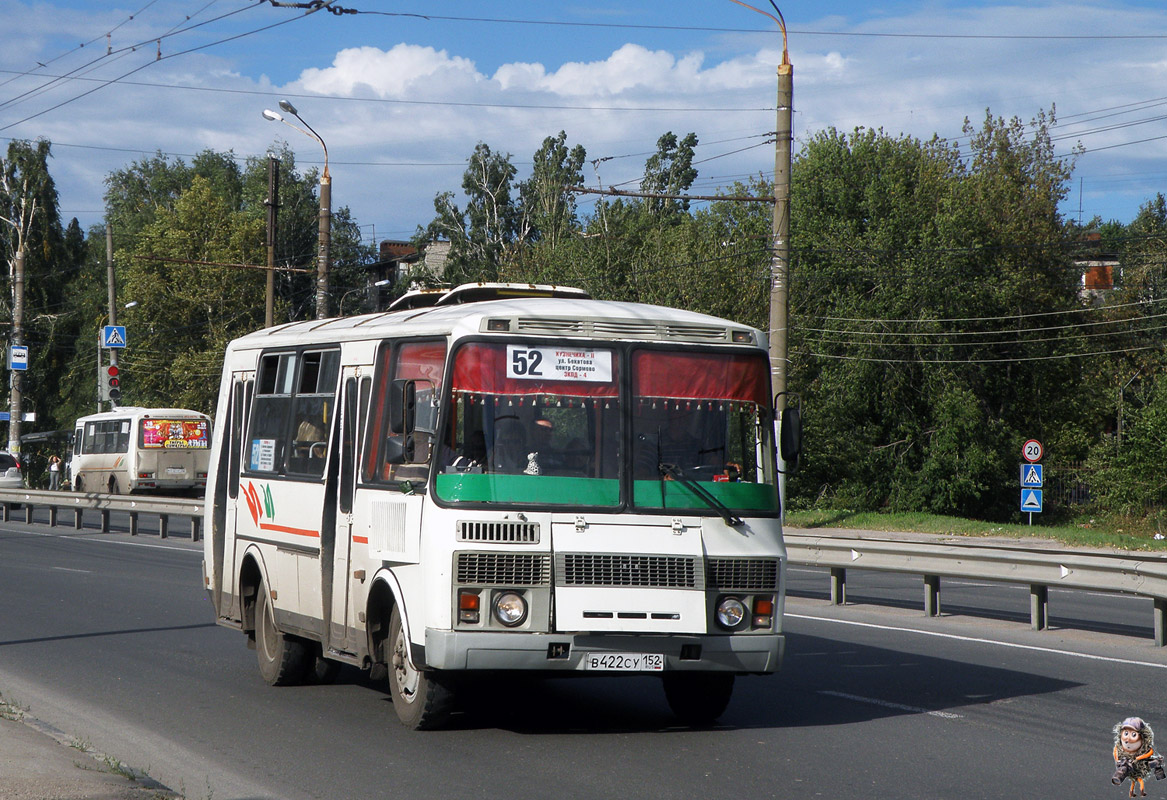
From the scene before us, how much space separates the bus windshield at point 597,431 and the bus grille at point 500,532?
5.1 inches

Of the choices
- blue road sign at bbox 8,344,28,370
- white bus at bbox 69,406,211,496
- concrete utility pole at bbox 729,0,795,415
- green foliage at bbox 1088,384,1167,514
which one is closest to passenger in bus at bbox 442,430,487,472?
concrete utility pole at bbox 729,0,795,415

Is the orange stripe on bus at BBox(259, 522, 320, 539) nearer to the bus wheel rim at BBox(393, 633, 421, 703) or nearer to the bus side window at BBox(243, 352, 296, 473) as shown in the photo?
the bus side window at BBox(243, 352, 296, 473)

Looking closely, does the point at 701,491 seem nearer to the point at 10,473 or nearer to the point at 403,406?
the point at 403,406

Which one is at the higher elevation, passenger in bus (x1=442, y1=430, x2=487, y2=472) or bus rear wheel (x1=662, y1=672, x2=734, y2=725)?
passenger in bus (x1=442, y1=430, x2=487, y2=472)

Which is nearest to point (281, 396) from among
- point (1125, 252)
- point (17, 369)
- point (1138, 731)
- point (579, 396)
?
point (579, 396)

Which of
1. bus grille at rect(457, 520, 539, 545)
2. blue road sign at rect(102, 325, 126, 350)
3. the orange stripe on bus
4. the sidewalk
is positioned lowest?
the sidewalk

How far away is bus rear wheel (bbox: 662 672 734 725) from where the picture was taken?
8719mm

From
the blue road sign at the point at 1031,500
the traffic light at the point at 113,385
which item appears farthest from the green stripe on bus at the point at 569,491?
the traffic light at the point at 113,385

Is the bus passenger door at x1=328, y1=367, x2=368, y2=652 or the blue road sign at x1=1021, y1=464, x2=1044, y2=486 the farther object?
the blue road sign at x1=1021, y1=464, x2=1044, y2=486

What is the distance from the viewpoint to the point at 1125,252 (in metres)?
79.4

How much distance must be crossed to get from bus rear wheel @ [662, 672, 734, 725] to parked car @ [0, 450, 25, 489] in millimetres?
43457

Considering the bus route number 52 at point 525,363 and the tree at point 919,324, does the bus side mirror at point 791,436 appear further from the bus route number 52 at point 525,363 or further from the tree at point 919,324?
the tree at point 919,324

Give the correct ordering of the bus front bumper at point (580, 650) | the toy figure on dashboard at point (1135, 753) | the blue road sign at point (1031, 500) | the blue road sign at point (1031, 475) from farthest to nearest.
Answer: the blue road sign at point (1031, 475)
the blue road sign at point (1031, 500)
the bus front bumper at point (580, 650)
the toy figure on dashboard at point (1135, 753)

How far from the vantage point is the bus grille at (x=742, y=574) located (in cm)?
816
